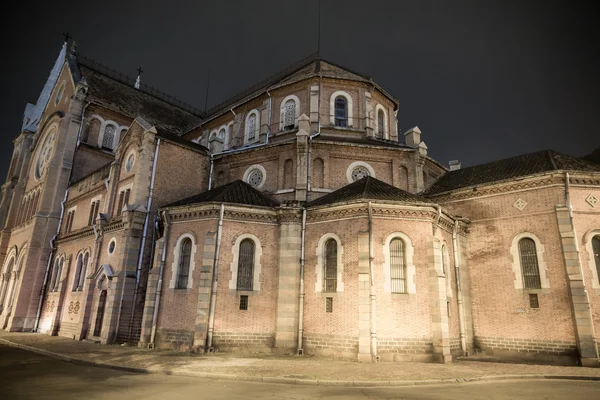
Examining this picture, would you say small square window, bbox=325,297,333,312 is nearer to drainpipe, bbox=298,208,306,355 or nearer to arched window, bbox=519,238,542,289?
A: drainpipe, bbox=298,208,306,355

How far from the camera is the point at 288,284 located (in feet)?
63.0

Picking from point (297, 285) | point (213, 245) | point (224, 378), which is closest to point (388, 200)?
point (297, 285)

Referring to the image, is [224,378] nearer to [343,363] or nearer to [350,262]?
[343,363]

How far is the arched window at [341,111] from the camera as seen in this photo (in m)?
27.8

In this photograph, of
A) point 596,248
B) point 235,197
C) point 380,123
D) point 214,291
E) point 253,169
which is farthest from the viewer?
point 380,123

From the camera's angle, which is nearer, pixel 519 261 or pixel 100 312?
pixel 519 261

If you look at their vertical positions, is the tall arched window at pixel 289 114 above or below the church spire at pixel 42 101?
below

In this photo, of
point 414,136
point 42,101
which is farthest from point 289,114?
point 42,101

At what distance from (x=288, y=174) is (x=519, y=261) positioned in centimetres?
1381

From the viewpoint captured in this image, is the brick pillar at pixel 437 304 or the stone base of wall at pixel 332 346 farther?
the stone base of wall at pixel 332 346

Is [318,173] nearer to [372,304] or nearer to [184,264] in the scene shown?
[184,264]

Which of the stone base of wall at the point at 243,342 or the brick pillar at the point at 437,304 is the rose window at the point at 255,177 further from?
the brick pillar at the point at 437,304

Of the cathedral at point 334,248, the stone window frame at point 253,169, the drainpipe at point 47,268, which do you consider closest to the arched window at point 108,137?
the drainpipe at point 47,268

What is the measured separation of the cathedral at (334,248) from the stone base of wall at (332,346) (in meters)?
0.07
